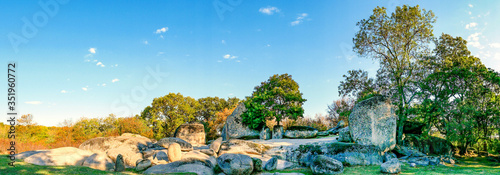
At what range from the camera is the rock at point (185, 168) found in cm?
1022

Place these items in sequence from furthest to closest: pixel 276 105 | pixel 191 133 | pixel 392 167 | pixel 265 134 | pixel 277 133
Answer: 1. pixel 191 133
2. pixel 276 105
3. pixel 265 134
4. pixel 277 133
5. pixel 392 167

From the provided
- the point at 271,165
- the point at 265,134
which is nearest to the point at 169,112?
the point at 265,134

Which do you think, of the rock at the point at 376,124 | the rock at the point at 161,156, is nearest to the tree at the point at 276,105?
the rock at the point at 376,124

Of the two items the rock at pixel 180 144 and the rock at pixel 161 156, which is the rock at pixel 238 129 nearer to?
the rock at pixel 180 144

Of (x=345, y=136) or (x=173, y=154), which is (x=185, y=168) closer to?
(x=173, y=154)

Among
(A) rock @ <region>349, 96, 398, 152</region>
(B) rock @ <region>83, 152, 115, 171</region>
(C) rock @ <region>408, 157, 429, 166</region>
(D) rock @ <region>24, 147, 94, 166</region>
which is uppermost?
(A) rock @ <region>349, 96, 398, 152</region>

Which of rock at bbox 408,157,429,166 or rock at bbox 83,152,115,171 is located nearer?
rock at bbox 83,152,115,171

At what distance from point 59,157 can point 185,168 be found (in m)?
5.27

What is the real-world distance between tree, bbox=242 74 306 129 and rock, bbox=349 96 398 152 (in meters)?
7.03

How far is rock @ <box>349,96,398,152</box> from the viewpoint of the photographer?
15367mm

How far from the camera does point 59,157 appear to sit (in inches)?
426

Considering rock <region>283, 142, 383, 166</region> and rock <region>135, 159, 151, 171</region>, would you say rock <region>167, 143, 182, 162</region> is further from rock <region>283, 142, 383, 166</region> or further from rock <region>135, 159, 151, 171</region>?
rock <region>283, 142, 383, 166</region>

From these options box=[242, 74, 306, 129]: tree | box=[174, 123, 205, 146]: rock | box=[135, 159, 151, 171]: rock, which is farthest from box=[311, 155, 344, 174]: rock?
box=[174, 123, 205, 146]: rock

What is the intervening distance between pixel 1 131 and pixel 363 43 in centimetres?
2559
